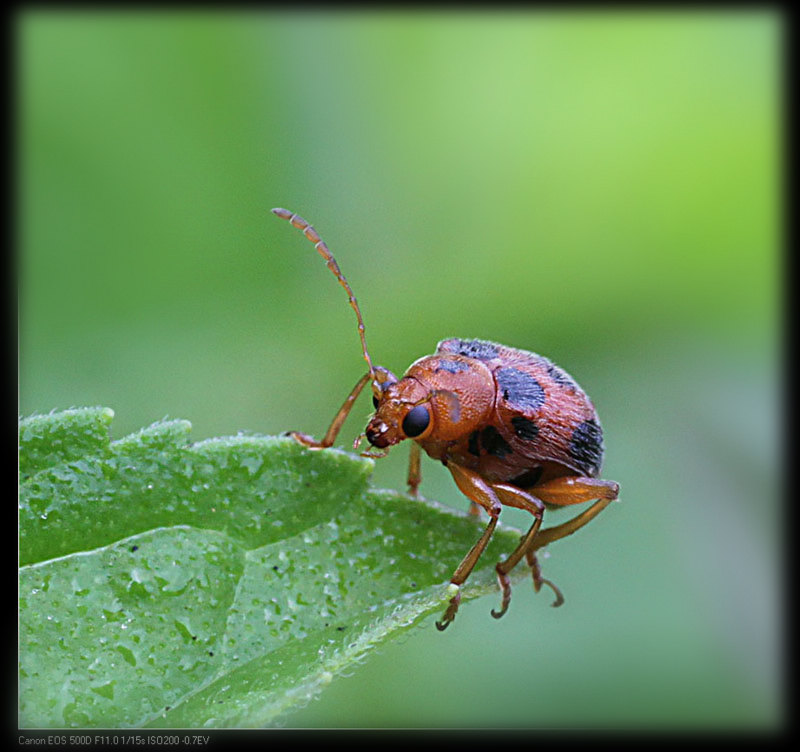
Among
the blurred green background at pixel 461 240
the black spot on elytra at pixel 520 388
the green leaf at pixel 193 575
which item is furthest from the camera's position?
the blurred green background at pixel 461 240

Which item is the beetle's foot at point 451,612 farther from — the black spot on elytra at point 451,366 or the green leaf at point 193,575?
the black spot on elytra at point 451,366

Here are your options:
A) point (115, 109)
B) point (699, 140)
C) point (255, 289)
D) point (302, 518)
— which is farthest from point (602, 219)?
point (302, 518)

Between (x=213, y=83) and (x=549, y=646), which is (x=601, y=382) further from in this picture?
(x=213, y=83)

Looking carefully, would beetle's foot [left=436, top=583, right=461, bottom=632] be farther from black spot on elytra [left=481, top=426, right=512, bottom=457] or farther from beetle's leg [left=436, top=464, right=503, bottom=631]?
black spot on elytra [left=481, top=426, right=512, bottom=457]

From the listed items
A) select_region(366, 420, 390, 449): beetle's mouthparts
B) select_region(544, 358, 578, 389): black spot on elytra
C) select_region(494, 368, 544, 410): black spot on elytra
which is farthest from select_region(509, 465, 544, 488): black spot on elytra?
select_region(366, 420, 390, 449): beetle's mouthparts

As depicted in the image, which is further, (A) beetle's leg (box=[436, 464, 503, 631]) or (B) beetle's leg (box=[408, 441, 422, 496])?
(B) beetle's leg (box=[408, 441, 422, 496])

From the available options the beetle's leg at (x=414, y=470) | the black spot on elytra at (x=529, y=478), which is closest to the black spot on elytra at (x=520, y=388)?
the black spot on elytra at (x=529, y=478)
